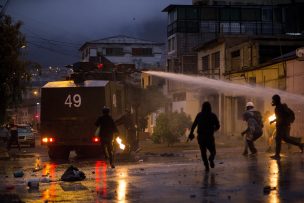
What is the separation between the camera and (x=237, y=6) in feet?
187

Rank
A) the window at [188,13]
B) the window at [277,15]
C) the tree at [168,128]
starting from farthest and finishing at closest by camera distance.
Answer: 1. the window at [277,15]
2. the window at [188,13]
3. the tree at [168,128]

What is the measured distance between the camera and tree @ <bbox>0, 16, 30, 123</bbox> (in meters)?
28.3

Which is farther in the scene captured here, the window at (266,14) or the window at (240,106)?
the window at (266,14)

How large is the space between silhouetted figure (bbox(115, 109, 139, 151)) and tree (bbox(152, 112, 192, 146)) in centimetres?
751

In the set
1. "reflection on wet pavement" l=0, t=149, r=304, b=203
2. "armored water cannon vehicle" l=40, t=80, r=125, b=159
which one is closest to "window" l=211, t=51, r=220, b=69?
"armored water cannon vehicle" l=40, t=80, r=125, b=159

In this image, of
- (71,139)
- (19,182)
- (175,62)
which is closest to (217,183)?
(19,182)

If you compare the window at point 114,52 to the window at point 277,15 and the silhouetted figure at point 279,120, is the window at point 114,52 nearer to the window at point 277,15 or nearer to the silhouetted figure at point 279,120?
the window at point 277,15

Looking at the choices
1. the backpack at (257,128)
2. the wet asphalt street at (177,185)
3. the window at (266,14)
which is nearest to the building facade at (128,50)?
the window at (266,14)

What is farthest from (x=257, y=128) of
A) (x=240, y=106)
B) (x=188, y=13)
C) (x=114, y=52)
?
(x=114, y=52)

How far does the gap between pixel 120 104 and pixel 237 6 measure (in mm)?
35552

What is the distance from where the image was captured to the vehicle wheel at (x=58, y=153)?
22.9 m

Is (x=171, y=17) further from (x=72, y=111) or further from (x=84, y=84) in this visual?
(x=72, y=111)

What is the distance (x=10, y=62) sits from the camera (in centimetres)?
2844

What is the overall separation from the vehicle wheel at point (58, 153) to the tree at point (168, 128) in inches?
332
